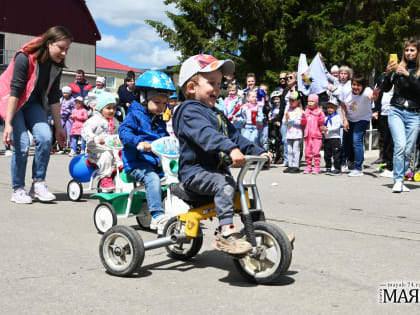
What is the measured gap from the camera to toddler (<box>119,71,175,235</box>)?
199 inches

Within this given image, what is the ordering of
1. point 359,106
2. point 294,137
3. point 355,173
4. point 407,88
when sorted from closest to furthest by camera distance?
point 407,88 → point 359,106 → point 355,173 → point 294,137

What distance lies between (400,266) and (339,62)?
19768 millimetres

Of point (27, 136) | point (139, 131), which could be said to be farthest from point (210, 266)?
point (27, 136)

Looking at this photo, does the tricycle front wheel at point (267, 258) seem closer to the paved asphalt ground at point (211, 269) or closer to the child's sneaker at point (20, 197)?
the paved asphalt ground at point (211, 269)

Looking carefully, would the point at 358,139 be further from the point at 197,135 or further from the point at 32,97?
the point at 197,135

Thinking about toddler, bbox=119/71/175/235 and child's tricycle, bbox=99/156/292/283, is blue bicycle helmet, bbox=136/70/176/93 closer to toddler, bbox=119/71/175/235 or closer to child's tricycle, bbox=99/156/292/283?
toddler, bbox=119/71/175/235

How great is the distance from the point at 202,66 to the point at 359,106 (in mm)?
6884

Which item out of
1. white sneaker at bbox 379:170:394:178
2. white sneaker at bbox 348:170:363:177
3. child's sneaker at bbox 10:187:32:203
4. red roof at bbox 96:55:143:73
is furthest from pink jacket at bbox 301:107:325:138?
red roof at bbox 96:55:143:73

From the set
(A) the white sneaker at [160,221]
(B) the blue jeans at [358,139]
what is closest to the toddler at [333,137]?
(B) the blue jeans at [358,139]

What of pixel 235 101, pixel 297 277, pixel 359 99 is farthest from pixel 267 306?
pixel 235 101

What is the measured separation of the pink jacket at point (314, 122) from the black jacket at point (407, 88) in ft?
9.31

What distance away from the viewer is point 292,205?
7.10 metres

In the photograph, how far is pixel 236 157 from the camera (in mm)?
3492

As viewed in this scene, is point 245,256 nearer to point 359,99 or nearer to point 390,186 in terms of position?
point 390,186
